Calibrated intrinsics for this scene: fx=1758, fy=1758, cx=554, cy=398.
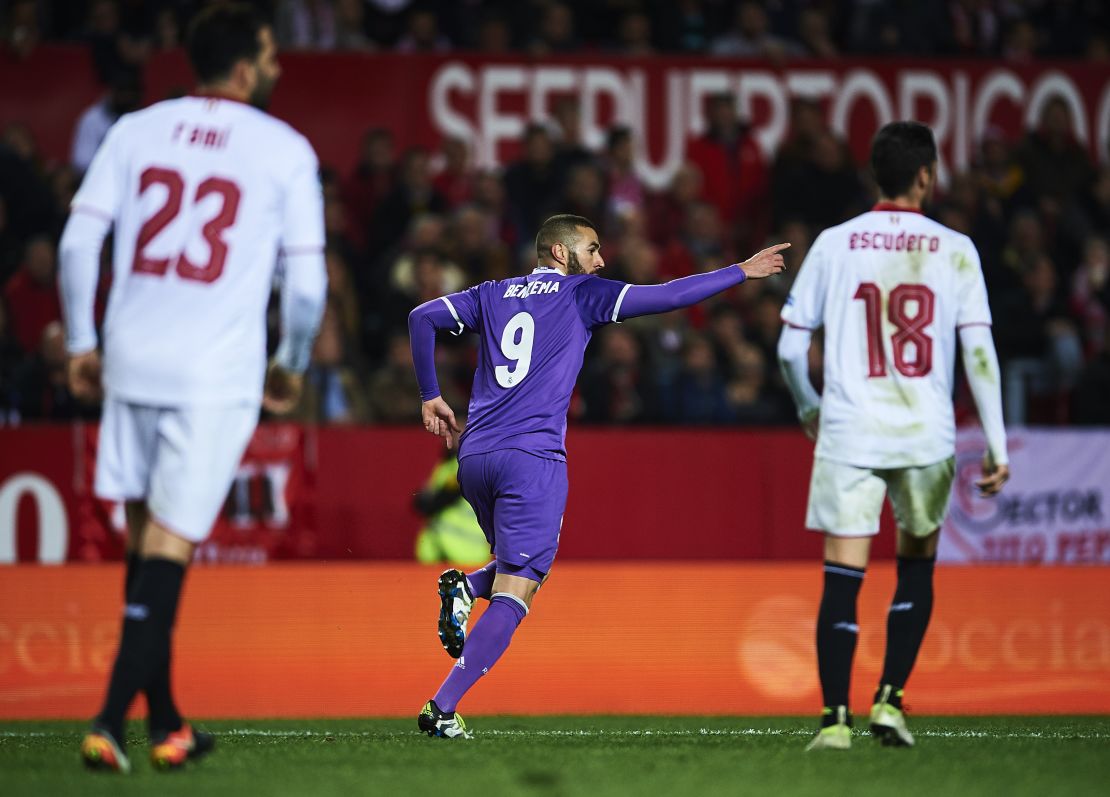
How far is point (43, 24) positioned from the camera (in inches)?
639

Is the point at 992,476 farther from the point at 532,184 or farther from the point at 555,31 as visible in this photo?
the point at 555,31

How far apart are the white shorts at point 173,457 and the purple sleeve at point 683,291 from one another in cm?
200

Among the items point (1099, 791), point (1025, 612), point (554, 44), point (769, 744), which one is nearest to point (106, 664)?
point (769, 744)

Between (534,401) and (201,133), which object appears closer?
(201,133)

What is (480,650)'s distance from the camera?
715 cm

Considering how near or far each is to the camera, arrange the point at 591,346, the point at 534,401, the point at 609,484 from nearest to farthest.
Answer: the point at 534,401
the point at 609,484
the point at 591,346

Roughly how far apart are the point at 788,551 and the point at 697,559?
2.10 ft

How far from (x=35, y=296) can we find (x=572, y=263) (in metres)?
7.22

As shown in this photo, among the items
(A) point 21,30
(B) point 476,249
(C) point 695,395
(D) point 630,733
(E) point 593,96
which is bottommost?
(D) point 630,733

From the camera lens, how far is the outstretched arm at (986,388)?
6613mm

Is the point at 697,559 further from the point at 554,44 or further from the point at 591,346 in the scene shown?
the point at 554,44

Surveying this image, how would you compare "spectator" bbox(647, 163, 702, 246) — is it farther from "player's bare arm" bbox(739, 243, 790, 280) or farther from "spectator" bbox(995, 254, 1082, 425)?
"player's bare arm" bbox(739, 243, 790, 280)

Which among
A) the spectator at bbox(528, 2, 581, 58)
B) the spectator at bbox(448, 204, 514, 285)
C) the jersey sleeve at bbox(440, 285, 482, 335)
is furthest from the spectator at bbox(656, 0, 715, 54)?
the jersey sleeve at bbox(440, 285, 482, 335)

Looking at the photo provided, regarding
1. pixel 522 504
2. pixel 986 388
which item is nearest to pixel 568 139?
pixel 522 504
